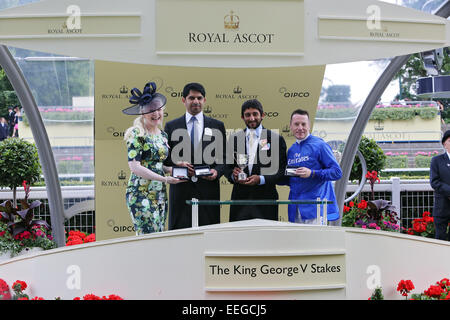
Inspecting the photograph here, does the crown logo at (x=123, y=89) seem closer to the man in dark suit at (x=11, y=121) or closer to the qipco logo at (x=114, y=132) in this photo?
the qipco logo at (x=114, y=132)

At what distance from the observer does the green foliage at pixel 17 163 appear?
9.08 m

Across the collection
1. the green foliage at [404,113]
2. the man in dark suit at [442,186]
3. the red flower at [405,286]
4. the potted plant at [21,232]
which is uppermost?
the green foliage at [404,113]

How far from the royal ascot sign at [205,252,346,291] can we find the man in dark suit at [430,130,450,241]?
318 cm

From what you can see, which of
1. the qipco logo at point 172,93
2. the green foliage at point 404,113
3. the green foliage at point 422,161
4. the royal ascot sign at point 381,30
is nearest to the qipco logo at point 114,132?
the qipco logo at point 172,93

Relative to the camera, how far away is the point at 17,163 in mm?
9109

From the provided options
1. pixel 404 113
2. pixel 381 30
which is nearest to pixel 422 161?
pixel 404 113

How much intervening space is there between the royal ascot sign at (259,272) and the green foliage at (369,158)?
486 cm

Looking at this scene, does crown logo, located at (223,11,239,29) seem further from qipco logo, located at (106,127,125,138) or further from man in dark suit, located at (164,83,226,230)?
qipco logo, located at (106,127,125,138)

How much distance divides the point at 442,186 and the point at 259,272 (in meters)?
3.46

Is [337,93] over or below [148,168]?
over

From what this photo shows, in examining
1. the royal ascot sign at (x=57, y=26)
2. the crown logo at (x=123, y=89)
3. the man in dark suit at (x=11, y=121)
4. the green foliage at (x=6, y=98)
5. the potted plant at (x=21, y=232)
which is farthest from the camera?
the green foliage at (x=6, y=98)

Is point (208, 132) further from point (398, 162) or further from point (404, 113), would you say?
point (404, 113)
